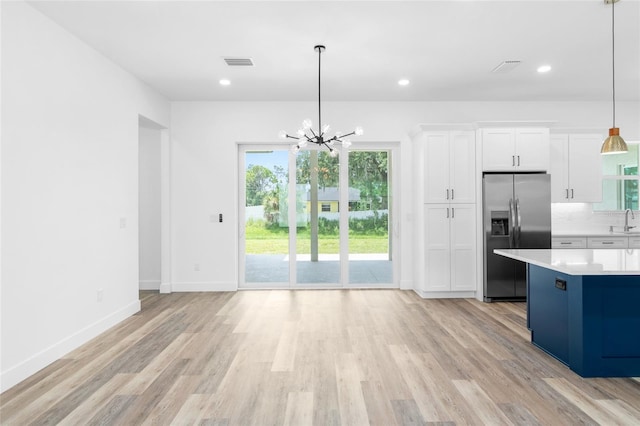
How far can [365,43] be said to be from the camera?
3.75 m

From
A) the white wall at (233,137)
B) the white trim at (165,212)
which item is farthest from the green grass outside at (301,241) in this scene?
the white trim at (165,212)

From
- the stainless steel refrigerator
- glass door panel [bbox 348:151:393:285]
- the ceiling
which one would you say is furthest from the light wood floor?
the ceiling

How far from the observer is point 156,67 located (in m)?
4.41

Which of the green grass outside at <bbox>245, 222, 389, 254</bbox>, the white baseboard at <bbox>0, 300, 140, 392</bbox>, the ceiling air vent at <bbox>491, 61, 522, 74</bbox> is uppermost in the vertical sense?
the ceiling air vent at <bbox>491, 61, 522, 74</bbox>

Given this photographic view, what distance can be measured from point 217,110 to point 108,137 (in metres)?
2.01

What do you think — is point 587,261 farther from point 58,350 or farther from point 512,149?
point 58,350

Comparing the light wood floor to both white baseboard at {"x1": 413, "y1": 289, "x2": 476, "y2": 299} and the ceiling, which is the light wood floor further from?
the ceiling

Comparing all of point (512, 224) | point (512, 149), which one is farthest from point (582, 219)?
point (512, 149)

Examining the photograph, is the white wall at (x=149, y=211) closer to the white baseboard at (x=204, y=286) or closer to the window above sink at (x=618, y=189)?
the white baseboard at (x=204, y=286)

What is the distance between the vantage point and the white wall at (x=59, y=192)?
281cm

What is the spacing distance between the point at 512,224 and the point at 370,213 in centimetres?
201

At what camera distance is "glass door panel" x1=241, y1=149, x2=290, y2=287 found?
6016 mm

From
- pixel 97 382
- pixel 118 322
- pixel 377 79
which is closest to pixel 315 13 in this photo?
pixel 377 79

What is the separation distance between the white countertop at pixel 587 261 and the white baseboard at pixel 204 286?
158 inches
